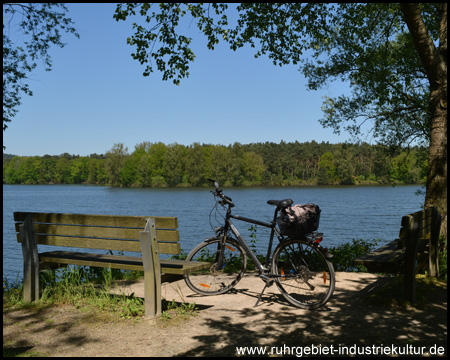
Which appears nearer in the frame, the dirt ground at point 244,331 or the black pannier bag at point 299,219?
the dirt ground at point 244,331

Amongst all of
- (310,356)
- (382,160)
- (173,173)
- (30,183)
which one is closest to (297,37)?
(382,160)

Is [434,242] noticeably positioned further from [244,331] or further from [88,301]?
[88,301]

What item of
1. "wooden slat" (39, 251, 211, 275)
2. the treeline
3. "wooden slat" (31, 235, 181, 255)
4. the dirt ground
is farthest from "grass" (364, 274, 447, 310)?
the treeline

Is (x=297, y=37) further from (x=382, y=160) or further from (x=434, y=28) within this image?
(x=382, y=160)

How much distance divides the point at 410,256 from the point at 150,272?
2.90 m

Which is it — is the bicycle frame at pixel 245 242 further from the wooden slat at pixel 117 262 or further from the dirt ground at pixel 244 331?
the wooden slat at pixel 117 262

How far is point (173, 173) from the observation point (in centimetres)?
11225

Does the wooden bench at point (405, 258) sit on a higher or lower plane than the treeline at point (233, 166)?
lower

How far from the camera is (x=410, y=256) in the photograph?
513 cm

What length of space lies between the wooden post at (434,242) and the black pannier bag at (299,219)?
7.60 feet

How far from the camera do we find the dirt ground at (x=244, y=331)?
394 cm

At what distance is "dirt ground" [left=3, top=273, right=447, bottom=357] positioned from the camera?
12.9 ft

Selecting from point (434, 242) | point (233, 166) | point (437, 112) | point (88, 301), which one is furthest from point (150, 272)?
point (233, 166)

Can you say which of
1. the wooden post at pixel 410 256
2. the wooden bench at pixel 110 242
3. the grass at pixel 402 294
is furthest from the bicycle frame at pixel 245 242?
the wooden post at pixel 410 256
